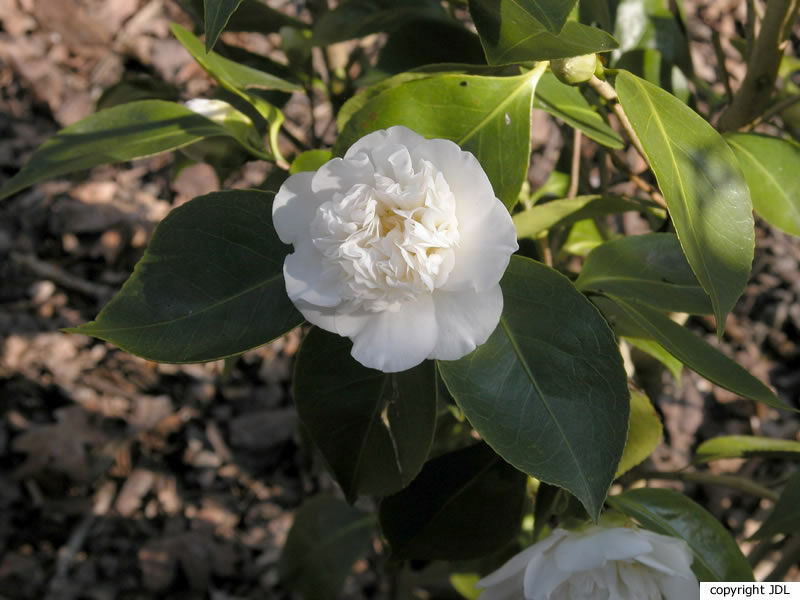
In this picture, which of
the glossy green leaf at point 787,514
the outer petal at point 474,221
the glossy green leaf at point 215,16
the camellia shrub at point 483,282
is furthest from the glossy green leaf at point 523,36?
the glossy green leaf at point 787,514

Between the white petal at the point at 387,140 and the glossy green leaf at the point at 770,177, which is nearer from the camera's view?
the white petal at the point at 387,140

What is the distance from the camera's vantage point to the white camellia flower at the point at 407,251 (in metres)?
0.65

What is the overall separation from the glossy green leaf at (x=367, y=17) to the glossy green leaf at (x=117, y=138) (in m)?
0.27

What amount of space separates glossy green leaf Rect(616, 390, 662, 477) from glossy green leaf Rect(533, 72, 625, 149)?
284 millimetres

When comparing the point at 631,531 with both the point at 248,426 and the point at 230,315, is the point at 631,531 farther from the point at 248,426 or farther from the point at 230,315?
the point at 248,426

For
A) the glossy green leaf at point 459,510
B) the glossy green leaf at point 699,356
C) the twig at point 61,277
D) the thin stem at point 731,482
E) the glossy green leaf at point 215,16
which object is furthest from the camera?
the twig at point 61,277

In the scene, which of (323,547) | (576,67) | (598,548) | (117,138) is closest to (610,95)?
(576,67)

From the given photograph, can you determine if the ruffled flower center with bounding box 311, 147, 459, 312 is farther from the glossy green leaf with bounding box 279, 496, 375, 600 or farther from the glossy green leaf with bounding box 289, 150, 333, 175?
the glossy green leaf with bounding box 279, 496, 375, 600

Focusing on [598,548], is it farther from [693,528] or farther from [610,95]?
[610,95]

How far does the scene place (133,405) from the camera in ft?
6.18

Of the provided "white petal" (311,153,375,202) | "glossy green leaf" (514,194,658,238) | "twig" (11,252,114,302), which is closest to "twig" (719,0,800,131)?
"glossy green leaf" (514,194,658,238)

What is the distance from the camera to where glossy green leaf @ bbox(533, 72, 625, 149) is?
0.85 metres

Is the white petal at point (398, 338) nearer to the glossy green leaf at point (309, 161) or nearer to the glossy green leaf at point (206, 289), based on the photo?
the glossy green leaf at point (206, 289)

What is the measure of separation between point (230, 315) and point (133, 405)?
49.2 inches
